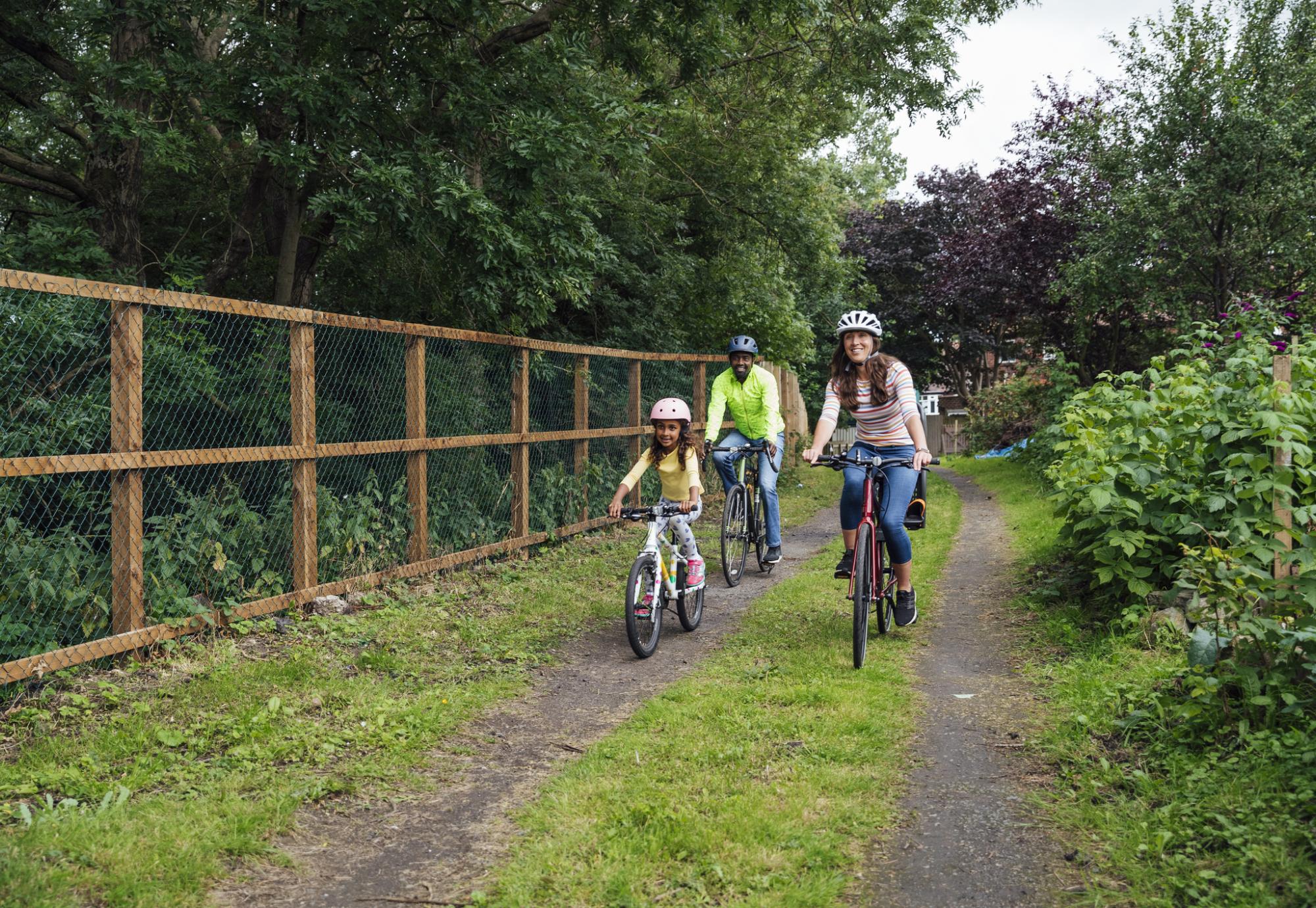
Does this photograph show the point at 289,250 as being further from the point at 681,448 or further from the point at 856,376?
the point at 856,376

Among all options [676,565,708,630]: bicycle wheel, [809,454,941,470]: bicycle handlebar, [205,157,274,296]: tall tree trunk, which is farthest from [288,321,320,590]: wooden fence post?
[205,157,274,296]: tall tree trunk

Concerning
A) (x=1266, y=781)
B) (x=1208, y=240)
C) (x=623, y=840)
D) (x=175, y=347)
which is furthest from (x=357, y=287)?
(x=1208, y=240)

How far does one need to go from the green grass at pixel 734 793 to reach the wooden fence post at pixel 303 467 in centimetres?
270

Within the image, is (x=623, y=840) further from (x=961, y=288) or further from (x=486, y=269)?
(x=961, y=288)

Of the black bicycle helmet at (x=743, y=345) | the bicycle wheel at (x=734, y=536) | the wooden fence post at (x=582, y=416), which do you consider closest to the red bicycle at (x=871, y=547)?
the bicycle wheel at (x=734, y=536)

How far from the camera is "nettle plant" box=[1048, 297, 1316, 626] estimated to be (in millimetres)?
4836

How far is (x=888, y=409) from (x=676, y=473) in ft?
4.95

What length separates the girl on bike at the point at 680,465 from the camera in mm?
7156

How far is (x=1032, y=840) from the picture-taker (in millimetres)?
3820

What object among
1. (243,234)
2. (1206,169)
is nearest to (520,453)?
(243,234)

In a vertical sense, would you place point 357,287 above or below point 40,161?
below

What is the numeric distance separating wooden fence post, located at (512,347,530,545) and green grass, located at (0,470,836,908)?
219cm

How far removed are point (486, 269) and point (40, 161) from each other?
5.75m

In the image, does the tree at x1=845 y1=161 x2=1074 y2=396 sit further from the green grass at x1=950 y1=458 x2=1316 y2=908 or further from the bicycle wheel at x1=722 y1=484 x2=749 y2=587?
the green grass at x1=950 y1=458 x2=1316 y2=908
